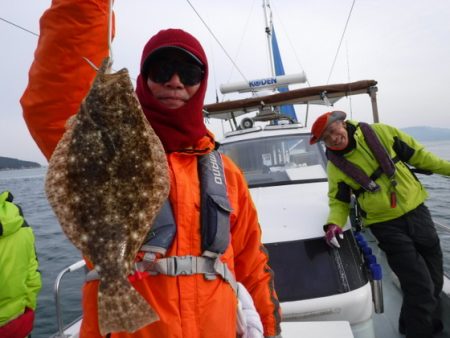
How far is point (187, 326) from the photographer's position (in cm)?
143

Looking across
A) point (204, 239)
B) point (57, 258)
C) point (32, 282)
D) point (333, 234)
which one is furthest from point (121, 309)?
point (57, 258)

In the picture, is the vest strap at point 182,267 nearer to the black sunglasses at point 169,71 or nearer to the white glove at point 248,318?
the white glove at point 248,318

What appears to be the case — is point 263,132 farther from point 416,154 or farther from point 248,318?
point 248,318

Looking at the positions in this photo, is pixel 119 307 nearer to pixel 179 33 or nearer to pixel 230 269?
pixel 230 269

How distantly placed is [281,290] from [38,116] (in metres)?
2.53

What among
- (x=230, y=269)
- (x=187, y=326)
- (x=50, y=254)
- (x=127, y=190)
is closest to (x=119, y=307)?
(x=187, y=326)

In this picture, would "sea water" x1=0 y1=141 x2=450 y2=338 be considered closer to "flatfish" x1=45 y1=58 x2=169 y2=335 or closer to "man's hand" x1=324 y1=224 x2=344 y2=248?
"flatfish" x1=45 y1=58 x2=169 y2=335

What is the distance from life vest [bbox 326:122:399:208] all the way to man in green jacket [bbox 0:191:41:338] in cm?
342

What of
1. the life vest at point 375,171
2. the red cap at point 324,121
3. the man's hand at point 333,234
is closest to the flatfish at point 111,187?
the man's hand at point 333,234

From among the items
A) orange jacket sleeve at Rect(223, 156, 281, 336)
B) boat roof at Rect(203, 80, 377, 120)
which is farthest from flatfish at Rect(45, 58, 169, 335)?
boat roof at Rect(203, 80, 377, 120)

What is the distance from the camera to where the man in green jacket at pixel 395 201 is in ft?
11.5

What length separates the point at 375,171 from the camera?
3.69 meters

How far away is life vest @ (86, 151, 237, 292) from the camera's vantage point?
1.43 m

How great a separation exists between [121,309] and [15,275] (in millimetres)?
2914
